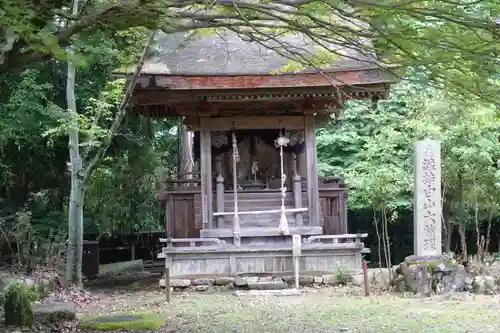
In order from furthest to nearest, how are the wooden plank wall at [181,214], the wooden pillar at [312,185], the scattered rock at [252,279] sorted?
the wooden plank wall at [181,214] → the wooden pillar at [312,185] → the scattered rock at [252,279]

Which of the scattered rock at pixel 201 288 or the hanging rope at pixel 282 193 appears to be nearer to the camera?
the scattered rock at pixel 201 288

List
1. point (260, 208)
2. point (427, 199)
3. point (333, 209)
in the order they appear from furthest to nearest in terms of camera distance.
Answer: point (333, 209)
point (260, 208)
point (427, 199)

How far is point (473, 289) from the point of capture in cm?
1073

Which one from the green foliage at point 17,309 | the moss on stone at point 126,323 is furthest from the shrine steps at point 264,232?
the green foliage at point 17,309

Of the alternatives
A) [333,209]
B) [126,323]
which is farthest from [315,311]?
[333,209]

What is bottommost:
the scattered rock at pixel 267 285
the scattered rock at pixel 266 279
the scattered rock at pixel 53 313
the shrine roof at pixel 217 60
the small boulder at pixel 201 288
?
the small boulder at pixel 201 288

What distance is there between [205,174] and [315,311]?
5258 mm

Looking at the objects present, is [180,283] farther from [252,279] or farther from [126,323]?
[126,323]

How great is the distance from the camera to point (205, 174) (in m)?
13.5

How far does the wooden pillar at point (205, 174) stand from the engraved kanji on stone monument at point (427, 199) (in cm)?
468

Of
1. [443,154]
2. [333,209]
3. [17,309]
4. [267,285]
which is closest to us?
[17,309]

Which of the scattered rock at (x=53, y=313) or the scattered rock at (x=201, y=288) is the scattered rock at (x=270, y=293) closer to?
the scattered rock at (x=201, y=288)

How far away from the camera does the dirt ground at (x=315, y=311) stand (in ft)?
25.5

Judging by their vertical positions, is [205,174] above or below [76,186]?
above
